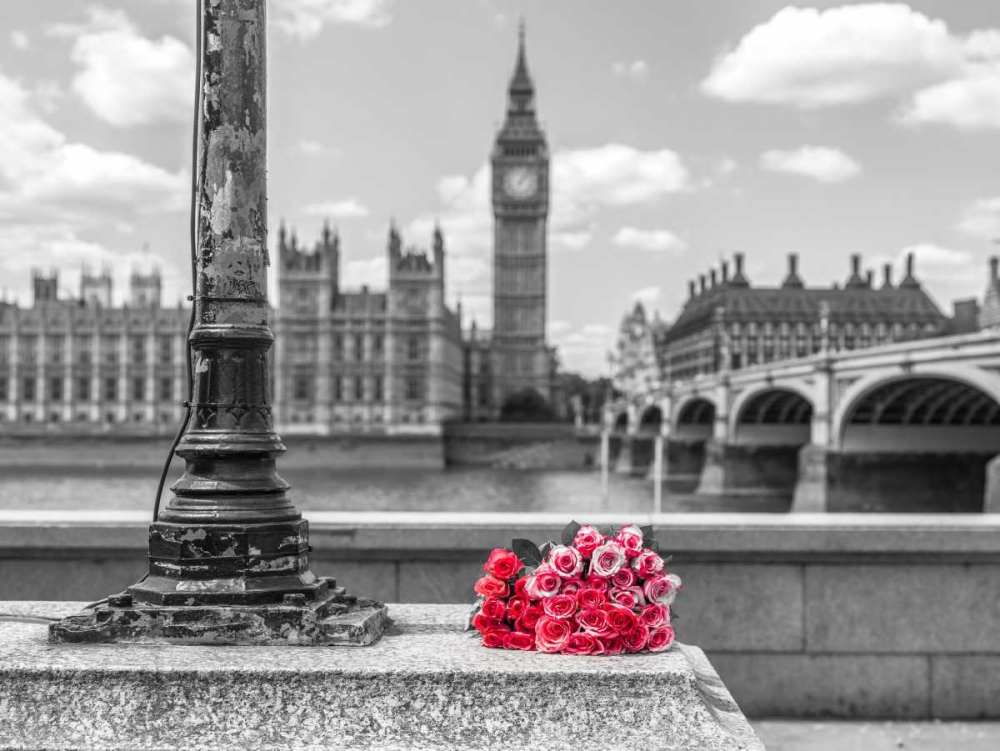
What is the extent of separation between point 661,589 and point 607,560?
0.19 m

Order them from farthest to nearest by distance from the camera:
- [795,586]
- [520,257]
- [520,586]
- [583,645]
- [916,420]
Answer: [520,257] → [916,420] → [795,586] → [520,586] → [583,645]

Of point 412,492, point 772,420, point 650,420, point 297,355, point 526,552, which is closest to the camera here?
point 526,552

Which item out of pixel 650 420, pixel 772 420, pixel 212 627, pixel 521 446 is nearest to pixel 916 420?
pixel 772 420

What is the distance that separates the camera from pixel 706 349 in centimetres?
10719

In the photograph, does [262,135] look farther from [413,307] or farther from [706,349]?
[706,349]

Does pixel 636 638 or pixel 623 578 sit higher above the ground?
pixel 623 578

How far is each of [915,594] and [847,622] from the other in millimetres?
339

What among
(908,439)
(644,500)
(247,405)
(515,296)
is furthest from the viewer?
(515,296)

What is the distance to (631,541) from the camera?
3.36 metres

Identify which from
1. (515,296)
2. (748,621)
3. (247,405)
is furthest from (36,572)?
(515,296)

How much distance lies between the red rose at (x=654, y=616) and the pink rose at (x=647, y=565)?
97 millimetres

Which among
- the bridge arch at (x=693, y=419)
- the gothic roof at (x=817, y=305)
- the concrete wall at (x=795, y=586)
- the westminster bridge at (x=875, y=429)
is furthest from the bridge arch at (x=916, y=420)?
the gothic roof at (x=817, y=305)

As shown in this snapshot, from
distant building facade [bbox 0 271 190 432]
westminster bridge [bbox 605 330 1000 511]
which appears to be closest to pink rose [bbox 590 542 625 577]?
westminster bridge [bbox 605 330 1000 511]

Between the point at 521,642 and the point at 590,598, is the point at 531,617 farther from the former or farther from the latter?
the point at 590,598
